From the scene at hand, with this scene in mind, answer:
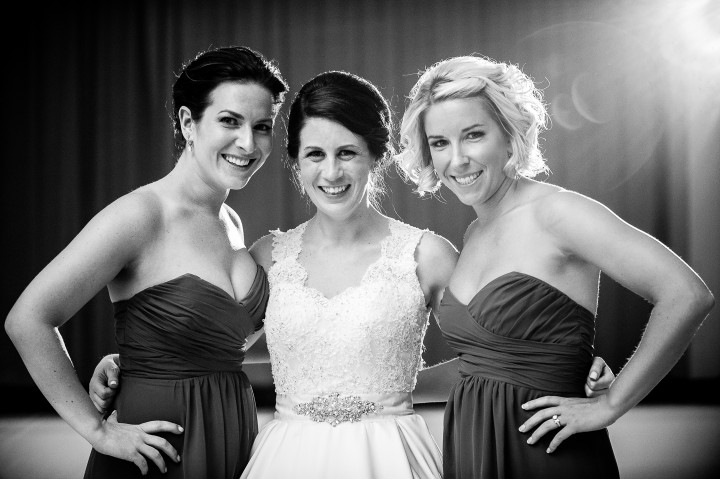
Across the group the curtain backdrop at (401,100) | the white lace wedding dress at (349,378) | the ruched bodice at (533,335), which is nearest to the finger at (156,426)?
the white lace wedding dress at (349,378)

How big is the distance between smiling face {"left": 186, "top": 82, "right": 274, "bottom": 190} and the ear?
0.02 m

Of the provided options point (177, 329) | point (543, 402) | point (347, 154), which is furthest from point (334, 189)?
point (543, 402)

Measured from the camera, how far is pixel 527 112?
83.0 inches

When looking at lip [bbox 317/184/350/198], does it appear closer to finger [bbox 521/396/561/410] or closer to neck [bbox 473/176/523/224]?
neck [bbox 473/176/523/224]

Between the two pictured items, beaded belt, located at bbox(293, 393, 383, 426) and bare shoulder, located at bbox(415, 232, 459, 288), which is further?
bare shoulder, located at bbox(415, 232, 459, 288)

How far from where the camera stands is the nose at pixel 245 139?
87.8 inches

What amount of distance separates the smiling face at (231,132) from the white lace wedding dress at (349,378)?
0.33 metres

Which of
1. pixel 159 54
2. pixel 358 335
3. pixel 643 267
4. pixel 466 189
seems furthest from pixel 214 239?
pixel 159 54

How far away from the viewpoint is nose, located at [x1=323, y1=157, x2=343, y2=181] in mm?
2201

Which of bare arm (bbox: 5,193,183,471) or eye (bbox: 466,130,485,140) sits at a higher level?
eye (bbox: 466,130,485,140)

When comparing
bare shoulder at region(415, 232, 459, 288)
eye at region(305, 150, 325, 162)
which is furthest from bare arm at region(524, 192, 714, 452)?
eye at region(305, 150, 325, 162)

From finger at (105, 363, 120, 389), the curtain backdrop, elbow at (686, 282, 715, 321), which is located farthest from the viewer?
the curtain backdrop

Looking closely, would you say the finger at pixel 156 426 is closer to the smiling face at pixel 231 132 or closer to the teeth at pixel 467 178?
the smiling face at pixel 231 132

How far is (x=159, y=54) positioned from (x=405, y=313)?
5862 mm
